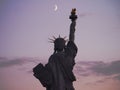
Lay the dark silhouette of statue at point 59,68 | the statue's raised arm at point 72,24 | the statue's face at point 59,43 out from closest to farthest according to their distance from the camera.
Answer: the dark silhouette of statue at point 59,68 < the statue's face at point 59,43 < the statue's raised arm at point 72,24

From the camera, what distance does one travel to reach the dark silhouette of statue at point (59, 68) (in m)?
27.5

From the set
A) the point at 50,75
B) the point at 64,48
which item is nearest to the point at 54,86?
the point at 50,75

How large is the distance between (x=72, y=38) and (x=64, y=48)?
714mm

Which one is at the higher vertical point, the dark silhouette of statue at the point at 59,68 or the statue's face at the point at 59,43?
the statue's face at the point at 59,43

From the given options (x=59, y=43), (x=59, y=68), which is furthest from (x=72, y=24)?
(x=59, y=68)

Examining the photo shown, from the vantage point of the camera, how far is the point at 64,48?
28.5m

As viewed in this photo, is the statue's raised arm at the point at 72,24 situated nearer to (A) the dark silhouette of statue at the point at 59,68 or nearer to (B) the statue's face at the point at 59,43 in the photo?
(A) the dark silhouette of statue at the point at 59,68

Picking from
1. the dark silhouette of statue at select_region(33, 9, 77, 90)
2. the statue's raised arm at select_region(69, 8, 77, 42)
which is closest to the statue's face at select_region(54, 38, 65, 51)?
the dark silhouette of statue at select_region(33, 9, 77, 90)

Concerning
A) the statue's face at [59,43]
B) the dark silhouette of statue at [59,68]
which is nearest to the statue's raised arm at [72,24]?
the dark silhouette of statue at [59,68]

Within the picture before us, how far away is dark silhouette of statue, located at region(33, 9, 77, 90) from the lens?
27500mm

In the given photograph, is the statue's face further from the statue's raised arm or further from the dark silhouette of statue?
the statue's raised arm

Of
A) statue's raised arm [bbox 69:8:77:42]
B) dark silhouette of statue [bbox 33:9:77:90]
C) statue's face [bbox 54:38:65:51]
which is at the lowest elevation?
dark silhouette of statue [bbox 33:9:77:90]

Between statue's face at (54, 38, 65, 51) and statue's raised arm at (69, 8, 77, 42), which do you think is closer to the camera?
statue's face at (54, 38, 65, 51)

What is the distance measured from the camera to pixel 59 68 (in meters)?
27.9
